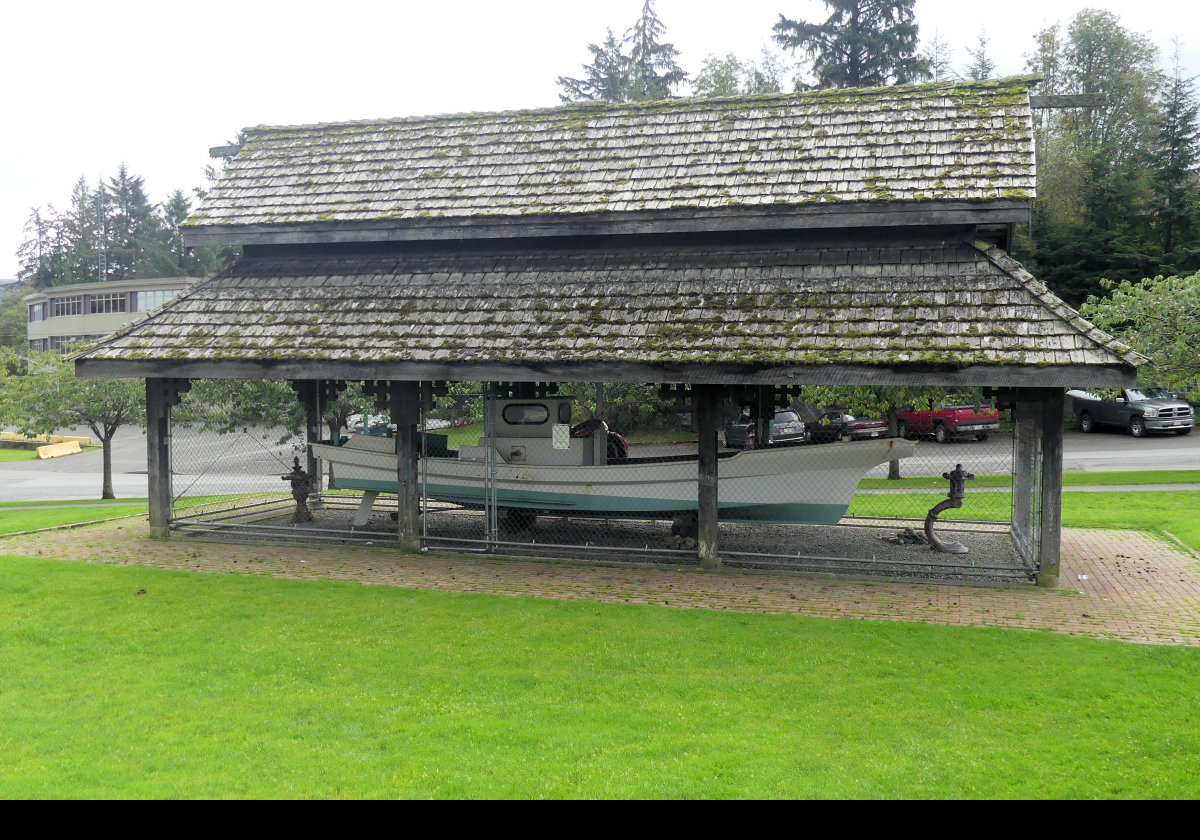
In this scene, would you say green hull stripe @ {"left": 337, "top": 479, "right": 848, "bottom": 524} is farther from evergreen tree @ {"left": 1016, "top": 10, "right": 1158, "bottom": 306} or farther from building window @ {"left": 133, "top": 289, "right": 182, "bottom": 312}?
building window @ {"left": 133, "top": 289, "right": 182, "bottom": 312}

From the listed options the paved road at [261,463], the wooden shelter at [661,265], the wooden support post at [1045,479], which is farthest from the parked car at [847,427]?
the wooden support post at [1045,479]

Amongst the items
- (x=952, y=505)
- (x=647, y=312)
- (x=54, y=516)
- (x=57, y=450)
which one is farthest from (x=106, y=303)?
(x=952, y=505)

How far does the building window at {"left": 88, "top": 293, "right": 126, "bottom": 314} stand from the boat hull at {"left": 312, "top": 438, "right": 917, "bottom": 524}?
173ft

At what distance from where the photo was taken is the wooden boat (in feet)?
39.2

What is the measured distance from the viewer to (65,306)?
203 feet

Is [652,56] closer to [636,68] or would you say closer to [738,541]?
[636,68]

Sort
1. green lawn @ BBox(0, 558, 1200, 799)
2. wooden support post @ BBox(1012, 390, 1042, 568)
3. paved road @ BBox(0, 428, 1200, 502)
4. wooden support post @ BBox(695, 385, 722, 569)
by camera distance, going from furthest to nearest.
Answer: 1. paved road @ BBox(0, 428, 1200, 502)
2. wooden support post @ BBox(695, 385, 722, 569)
3. wooden support post @ BBox(1012, 390, 1042, 568)
4. green lawn @ BBox(0, 558, 1200, 799)

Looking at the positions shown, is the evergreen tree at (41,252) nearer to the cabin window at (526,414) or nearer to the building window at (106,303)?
the building window at (106,303)

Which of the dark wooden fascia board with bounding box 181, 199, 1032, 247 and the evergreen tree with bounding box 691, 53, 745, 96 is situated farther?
the evergreen tree with bounding box 691, 53, 745, 96

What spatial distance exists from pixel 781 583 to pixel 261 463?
24.4m

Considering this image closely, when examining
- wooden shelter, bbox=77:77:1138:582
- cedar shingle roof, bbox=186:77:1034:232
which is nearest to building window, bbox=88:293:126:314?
cedar shingle roof, bbox=186:77:1034:232

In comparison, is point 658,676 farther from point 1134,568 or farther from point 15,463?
point 15,463

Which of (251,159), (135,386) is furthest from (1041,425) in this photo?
(135,386)

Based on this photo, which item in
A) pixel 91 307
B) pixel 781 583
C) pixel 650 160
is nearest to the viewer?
pixel 781 583
